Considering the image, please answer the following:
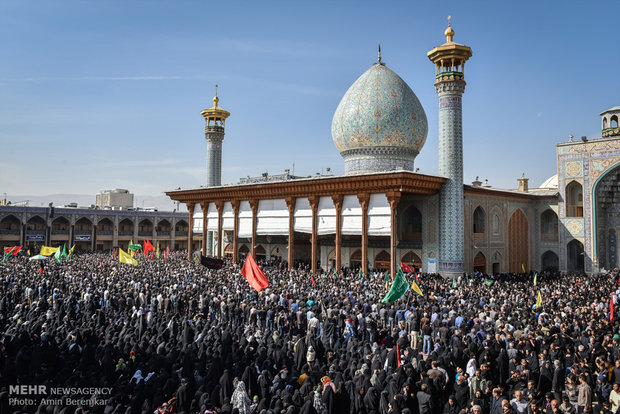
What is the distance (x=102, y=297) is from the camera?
1731 cm

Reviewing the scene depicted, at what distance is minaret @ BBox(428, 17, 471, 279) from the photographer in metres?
23.8

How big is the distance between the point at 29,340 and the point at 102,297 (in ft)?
23.0

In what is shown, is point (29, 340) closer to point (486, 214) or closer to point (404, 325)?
point (404, 325)

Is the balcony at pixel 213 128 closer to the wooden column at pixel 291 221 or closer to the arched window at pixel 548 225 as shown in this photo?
the wooden column at pixel 291 221

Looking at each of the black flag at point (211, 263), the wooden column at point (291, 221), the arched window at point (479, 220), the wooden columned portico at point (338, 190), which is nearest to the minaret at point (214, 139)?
the wooden columned portico at point (338, 190)

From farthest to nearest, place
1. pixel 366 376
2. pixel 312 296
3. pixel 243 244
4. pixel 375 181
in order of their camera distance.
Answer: pixel 243 244, pixel 375 181, pixel 312 296, pixel 366 376

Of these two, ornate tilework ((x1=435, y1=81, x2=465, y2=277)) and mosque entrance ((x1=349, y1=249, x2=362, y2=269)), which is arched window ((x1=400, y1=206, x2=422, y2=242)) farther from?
mosque entrance ((x1=349, y1=249, x2=362, y2=269))

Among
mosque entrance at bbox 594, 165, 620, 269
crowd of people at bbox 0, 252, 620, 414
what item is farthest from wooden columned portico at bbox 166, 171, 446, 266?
mosque entrance at bbox 594, 165, 620, 269

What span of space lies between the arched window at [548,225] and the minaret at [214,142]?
79.9 feet

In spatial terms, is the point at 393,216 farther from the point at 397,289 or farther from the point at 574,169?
the point at 574,169

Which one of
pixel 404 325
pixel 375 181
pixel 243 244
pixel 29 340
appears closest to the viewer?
pixel 29 340

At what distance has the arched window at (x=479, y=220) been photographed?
1035 inches

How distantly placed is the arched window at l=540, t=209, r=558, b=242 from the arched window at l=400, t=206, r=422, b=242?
9069 mm

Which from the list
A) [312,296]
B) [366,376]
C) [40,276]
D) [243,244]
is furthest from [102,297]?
[243,244]
